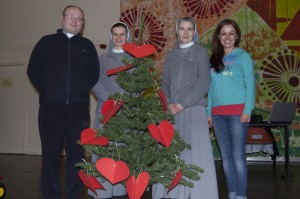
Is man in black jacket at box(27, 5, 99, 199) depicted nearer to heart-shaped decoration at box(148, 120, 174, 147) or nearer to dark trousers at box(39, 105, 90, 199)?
dark trousers at box(39, 105, 90, 199)

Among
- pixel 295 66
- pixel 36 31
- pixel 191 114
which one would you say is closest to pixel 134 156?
pixel 191 114

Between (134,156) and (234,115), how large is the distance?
3.17 ft

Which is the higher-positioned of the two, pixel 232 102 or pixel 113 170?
pixel 232 102

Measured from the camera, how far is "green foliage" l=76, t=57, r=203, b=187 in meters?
2.44

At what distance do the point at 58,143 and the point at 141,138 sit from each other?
0.78 metres

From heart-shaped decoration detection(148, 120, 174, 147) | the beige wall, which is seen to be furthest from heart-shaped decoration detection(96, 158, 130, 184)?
the beige wall

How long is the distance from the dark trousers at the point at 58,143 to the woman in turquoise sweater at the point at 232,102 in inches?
42.9

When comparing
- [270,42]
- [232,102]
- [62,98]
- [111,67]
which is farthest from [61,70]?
[270,42]

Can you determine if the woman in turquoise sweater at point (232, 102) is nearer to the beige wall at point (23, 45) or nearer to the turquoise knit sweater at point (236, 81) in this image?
the turquoise knit sweater at point (236, 81)

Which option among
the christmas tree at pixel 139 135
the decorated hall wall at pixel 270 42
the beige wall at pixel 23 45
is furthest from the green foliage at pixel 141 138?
the beige wall at pixel 23 45

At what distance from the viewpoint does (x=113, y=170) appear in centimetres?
225

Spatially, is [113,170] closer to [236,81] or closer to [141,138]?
[141,138]

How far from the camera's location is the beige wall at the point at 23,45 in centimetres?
816

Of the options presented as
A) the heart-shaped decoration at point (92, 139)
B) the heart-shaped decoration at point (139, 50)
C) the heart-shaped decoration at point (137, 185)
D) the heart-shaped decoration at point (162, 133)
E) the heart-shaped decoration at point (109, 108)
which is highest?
the heart-shaped decoration at point (139, 50)
